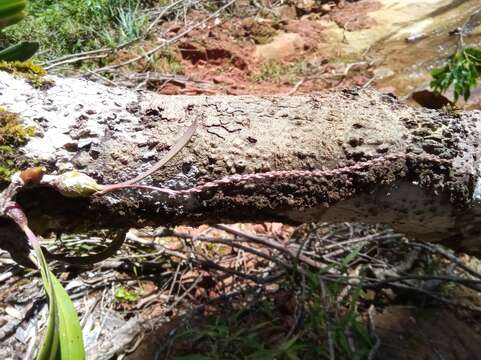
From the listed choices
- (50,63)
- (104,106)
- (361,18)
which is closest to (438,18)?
(361,18)

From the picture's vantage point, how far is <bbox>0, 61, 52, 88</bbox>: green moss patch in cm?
86

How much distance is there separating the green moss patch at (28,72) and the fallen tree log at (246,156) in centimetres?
1

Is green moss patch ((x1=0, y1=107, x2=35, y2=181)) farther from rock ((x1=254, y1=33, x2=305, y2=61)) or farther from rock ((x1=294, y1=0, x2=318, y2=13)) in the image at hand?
rock ((x1=294, y1=0, x2=318, y2=13))

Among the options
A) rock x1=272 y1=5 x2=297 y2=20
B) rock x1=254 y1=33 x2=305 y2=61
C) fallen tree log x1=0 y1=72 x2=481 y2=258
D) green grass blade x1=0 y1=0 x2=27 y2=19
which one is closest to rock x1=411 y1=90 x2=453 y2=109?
rock x1=254 y1=33 x2=305 y2=61

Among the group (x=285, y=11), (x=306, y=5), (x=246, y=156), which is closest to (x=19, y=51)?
(x=246, y=156)

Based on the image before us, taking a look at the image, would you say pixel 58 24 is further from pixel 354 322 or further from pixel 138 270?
pixel 354 322

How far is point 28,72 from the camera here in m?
0.88

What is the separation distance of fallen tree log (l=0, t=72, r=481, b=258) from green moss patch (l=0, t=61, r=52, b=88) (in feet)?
0.05

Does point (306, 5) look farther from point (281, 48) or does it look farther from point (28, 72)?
point (28, 72)

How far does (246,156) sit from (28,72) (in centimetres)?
40

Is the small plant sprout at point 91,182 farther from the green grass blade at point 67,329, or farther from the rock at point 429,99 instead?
the rock at point 429,99

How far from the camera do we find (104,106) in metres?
0.85

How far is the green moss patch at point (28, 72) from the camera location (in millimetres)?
858

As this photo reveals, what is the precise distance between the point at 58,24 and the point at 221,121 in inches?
117
